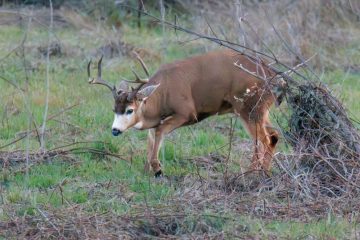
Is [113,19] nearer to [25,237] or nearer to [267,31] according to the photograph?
[267,31]

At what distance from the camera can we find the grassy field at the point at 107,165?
8.18 m

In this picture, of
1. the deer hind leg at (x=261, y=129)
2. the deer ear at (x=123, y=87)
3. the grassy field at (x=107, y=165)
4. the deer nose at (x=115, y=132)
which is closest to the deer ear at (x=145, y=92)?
the deer ear at (x=123, y=87)

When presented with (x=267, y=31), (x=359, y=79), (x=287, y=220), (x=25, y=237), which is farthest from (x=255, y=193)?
(x=267, y=31)

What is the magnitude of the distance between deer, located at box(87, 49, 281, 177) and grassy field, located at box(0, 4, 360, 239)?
12.0 inches

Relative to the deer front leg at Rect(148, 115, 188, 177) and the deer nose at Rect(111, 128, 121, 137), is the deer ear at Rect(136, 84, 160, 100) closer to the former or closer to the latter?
the deer front leg at Rect(148, 115, 188, 177)

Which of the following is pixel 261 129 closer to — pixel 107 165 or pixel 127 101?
pixel 127 101

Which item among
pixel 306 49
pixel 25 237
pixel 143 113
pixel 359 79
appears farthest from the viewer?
pixel 306 49

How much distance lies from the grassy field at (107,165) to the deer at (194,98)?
1.00 feet

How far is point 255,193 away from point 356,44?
8947mm

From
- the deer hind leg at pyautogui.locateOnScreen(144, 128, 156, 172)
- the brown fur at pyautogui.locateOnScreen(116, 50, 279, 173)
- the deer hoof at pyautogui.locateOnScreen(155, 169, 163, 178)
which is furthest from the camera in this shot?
the brown fur at pyautogui.locateOnScreen(116, 50, 279, 173)

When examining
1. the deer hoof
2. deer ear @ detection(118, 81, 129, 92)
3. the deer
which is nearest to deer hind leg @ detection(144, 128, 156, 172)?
the deer

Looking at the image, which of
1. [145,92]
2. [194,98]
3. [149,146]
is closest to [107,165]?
[149,146]

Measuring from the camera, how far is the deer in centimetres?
1123

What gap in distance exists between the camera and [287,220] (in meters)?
8.41
